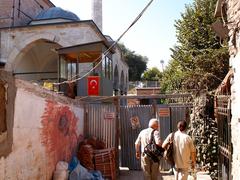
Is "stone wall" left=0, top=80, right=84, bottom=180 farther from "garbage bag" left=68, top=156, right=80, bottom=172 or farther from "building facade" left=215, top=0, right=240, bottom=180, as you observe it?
"building facade" left=215, top=0, right=240, bottom=180

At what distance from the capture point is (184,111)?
10.4 m

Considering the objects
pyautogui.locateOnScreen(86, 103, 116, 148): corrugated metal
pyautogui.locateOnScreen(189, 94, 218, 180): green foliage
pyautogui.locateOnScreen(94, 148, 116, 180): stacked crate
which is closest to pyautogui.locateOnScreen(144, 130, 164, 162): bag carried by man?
pyautogui.locateOnScreen(94, 148, 116, 180): stacked crate

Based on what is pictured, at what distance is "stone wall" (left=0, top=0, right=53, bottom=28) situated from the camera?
23.2m

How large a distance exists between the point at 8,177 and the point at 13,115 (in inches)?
36.0

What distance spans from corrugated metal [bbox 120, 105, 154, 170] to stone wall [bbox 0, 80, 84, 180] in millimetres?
2266

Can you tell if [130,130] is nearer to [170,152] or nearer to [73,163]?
[73,163]

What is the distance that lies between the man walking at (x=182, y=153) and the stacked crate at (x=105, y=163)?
9.57ft

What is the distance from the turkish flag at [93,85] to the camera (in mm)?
14422

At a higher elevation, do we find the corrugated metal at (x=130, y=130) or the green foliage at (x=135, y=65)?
the green foliage at (x=135, y=65)

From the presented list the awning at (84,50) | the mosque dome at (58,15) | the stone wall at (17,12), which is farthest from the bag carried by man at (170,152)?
the stone wall at (17,12)

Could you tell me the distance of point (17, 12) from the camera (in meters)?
24.3

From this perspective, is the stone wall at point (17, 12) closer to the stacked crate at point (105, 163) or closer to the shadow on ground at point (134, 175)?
the shadow on ground at point (134, 175)

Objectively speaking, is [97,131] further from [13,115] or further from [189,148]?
[13,115]

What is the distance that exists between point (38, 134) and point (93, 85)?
8.43 m
